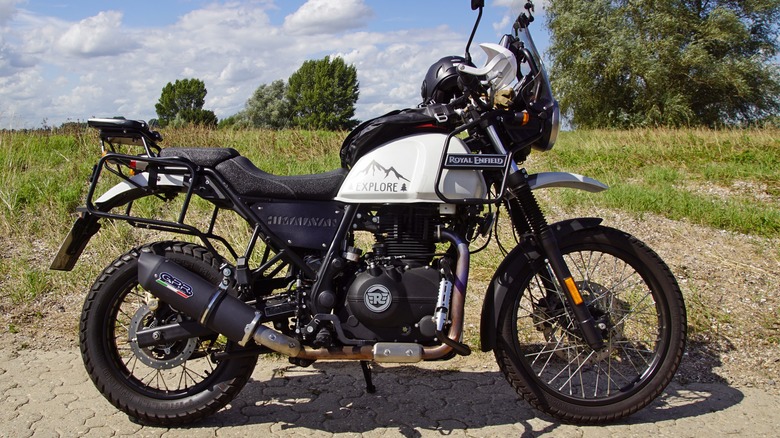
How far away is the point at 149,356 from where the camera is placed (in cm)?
340

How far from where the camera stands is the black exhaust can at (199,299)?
125 inches

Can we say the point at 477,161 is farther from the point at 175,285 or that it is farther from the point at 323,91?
the point at 323,91

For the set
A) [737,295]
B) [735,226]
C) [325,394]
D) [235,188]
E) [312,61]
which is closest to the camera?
[235,188]

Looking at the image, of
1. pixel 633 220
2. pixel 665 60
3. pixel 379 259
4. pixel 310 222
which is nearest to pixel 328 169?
pixel 633 220

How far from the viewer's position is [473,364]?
4.15m

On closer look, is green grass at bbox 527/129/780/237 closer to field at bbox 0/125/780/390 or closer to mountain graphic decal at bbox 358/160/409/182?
field at bbox 0/125/780/390

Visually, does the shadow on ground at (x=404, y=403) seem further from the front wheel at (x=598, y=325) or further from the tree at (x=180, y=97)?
the tree at (x=180, y=97)

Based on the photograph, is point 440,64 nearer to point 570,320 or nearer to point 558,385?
point 570,320

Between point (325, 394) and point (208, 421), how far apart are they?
658mm

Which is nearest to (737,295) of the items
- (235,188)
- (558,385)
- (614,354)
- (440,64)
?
(614,354)

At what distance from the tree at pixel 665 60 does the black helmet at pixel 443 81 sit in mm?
28258

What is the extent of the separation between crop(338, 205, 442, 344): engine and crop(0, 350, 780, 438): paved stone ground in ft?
1.68

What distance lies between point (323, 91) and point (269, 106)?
5.25 meters

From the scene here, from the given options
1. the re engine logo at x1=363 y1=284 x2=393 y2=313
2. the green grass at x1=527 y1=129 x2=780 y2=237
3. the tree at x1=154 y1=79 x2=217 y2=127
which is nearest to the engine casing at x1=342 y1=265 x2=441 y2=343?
the re engine logo at x1=363 y1=284 x2=393 y2=313
